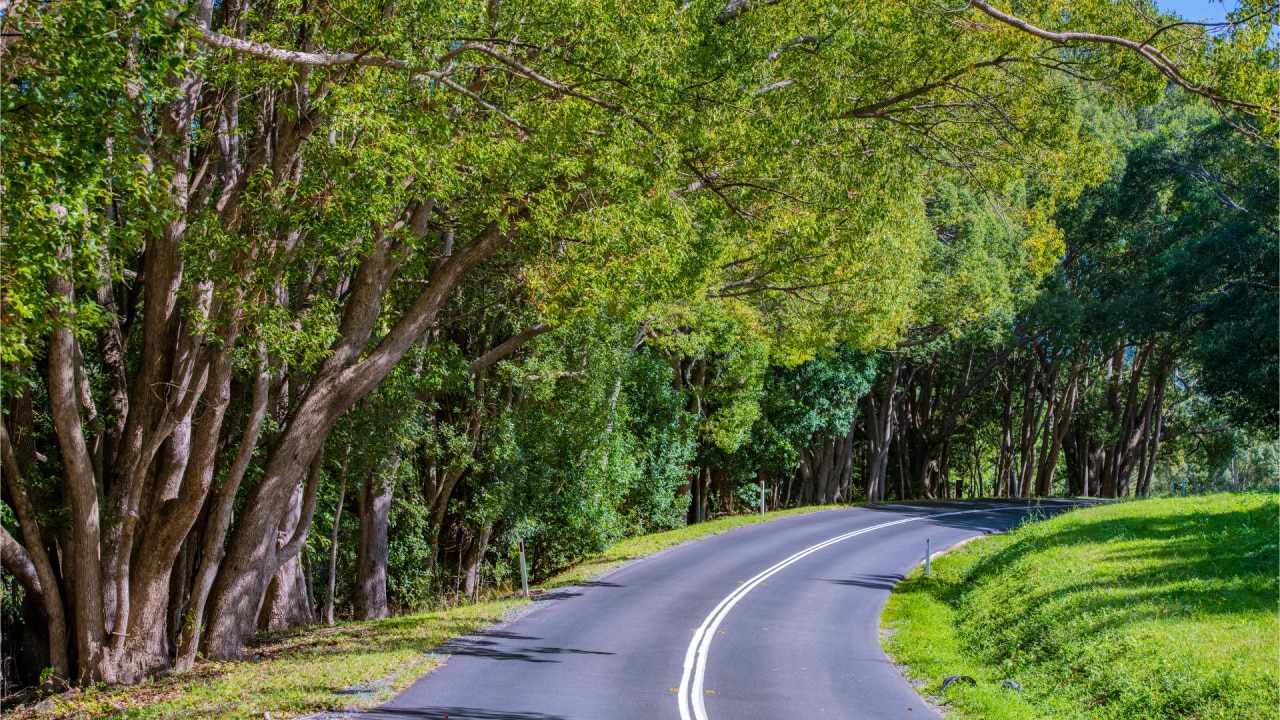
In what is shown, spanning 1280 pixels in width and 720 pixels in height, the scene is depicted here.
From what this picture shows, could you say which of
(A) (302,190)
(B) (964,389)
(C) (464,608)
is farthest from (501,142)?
(B) (964,389)

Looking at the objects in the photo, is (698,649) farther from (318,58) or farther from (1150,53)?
(1150,53)

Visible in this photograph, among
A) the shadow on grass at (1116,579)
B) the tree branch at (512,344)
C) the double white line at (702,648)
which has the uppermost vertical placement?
the tree branch at (512,344)

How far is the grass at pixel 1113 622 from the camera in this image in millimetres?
11031

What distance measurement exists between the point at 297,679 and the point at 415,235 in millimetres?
5888

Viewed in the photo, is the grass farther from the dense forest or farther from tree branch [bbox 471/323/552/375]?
tree branch [bbox 471/323/552/375]

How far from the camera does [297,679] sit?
40.3 ft

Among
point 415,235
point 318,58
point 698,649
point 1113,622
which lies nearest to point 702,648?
point 698,649

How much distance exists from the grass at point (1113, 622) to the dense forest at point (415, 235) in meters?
5.80

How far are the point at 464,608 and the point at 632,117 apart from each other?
422 inches

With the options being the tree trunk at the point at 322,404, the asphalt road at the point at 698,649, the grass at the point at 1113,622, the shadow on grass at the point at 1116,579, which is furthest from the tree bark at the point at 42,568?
the shadow on grass at the point at 1116,579

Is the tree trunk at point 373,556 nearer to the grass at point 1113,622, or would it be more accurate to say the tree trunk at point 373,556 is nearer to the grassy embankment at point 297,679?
the grassy embankment at point 297,679

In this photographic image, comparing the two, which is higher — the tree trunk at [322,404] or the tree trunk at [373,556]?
the tree trunk at [322,404]

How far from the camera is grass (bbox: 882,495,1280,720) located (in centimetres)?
1103

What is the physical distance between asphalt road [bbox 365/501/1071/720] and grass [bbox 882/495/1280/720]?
1005 millimetres
